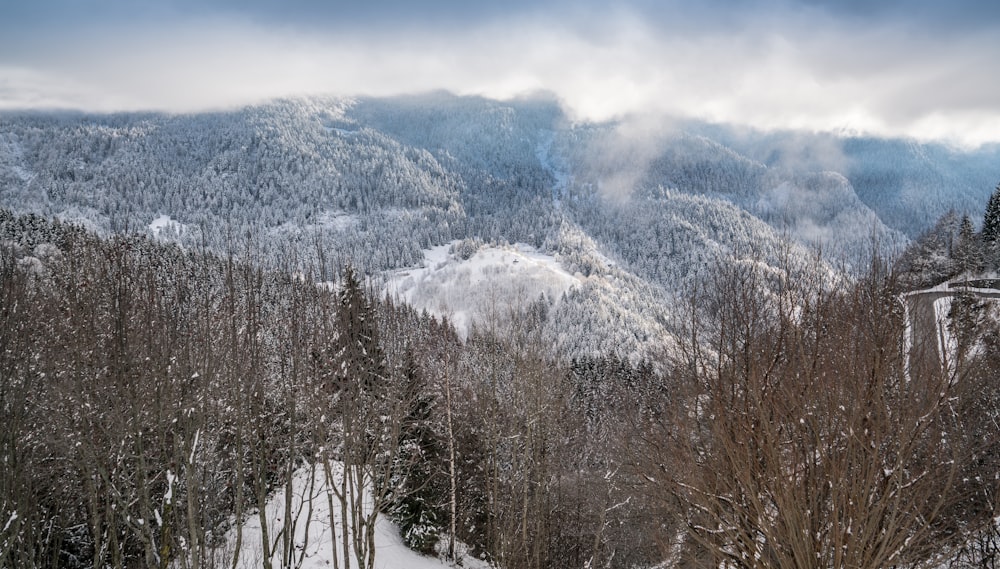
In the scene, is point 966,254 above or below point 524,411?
above

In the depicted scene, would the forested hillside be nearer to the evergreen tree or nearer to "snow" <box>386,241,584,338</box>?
the evergreen tree

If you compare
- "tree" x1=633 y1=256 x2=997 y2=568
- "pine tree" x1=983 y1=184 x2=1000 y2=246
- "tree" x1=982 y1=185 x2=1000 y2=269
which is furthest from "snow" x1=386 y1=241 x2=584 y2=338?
"tree" x1=633 y1=256 x2=997 y2=568

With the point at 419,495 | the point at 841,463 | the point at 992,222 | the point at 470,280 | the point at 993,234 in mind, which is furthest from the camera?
the point at 470,280

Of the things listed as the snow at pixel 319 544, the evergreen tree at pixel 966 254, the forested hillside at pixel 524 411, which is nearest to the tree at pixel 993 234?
the evergreen tree at pixel 966 254

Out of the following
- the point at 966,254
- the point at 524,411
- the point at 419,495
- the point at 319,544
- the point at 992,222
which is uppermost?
the point at 966,254

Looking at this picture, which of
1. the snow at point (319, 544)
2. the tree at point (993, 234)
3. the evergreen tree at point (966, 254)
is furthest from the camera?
the tree at point (993, 234)

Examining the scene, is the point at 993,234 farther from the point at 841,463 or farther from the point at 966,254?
the point at 841,463

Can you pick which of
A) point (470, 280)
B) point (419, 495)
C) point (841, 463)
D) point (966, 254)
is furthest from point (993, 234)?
point (470, 280)

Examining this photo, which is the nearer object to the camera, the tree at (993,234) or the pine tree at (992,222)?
the tree at (993,234)

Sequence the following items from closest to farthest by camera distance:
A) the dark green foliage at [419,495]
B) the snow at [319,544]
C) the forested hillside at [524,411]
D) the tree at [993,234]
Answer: the forested hillside at [524,411] < the snow at [319,544] < the dark green foliage at [419,495] < the tree at [993,234]

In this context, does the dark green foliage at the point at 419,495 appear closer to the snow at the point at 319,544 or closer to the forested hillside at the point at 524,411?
the snow at the point at 319,544

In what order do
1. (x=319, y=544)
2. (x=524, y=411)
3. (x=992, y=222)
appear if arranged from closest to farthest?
(x=524, y=411), (x=319, y=544), (x=992, y=222)

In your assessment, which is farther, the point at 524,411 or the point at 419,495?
the point at 419,495

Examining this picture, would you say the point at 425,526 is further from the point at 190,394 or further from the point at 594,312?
the point at 594,312
